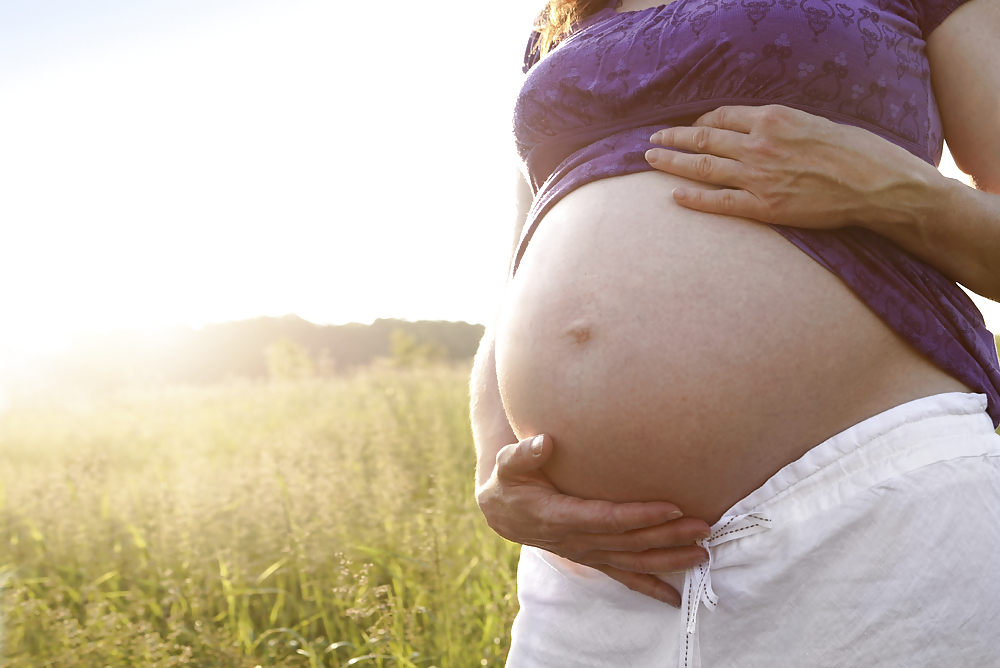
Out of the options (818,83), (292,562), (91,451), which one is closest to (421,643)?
(292,562)

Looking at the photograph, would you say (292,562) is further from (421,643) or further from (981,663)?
(981,663)

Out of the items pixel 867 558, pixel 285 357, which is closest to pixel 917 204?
pixel 867 558

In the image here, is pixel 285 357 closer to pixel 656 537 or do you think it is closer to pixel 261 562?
pixel 261 562

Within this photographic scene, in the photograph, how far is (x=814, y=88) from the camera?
2.78 ft

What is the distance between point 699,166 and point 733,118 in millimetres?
82

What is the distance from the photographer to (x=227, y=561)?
196cm

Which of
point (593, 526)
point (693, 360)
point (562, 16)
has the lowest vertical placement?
point (593, 526)

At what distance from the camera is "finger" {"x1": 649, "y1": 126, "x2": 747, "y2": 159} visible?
0.82m

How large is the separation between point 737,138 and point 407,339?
16.7 metres

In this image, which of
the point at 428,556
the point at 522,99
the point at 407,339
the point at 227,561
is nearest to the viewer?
the point at 522,99

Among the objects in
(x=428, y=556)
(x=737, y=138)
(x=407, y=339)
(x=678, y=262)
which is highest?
(x=737, y=138)

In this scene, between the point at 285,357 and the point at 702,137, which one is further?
the point at 285,357

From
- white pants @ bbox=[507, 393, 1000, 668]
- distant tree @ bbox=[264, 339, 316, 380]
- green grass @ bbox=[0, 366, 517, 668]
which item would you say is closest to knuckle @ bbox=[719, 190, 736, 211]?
white pants @ bbox=[507, 393, 1000, 668]

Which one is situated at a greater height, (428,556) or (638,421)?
(638,421)
